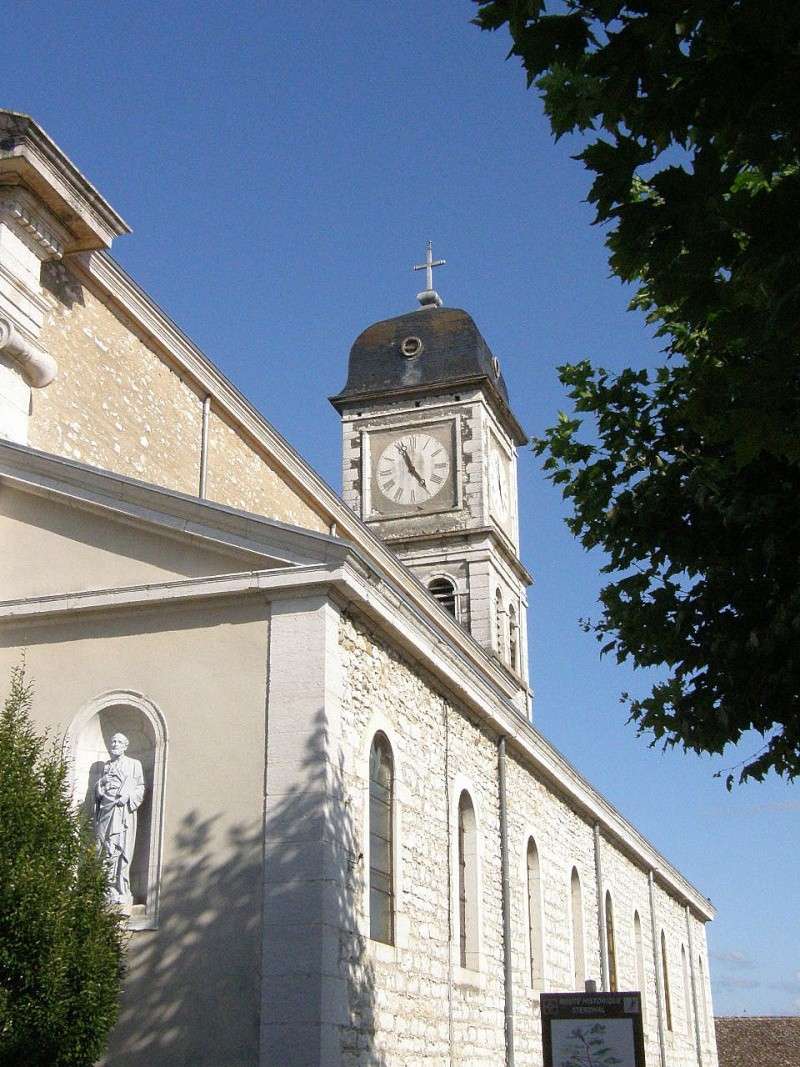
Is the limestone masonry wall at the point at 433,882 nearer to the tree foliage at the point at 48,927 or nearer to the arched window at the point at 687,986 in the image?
the tree foliage at the point at 48,927

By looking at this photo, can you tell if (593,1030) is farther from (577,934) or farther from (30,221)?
(30,221)

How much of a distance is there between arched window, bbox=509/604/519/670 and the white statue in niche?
80.7 ft

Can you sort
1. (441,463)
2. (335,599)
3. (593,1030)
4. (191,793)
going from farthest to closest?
(441,463) → (335,599) → (191,793) → (593,1030)

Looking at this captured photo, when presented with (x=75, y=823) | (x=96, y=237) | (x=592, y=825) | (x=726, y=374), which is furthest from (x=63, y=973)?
(x=592, y=825)

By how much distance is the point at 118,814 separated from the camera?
11.1 meters

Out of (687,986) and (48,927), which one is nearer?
(48,927)

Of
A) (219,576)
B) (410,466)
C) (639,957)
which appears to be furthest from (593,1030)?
(410,466)

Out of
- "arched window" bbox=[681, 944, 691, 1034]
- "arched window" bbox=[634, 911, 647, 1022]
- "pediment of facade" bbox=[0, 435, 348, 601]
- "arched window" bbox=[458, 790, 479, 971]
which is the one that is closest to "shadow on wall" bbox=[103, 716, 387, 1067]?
"pediment of facade" bbox=[0, 435, 348, 601]

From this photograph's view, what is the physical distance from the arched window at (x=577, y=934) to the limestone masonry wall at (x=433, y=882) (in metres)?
0.45

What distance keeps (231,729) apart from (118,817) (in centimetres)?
123

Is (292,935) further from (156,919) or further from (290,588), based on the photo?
(290,588)

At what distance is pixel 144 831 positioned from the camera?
11180 millimetres

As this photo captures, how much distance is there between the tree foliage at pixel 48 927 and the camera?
9.11m

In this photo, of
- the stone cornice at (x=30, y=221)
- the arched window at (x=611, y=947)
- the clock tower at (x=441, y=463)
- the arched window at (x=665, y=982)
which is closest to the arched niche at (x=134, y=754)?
the stone cornice at (x=30, y=221)
